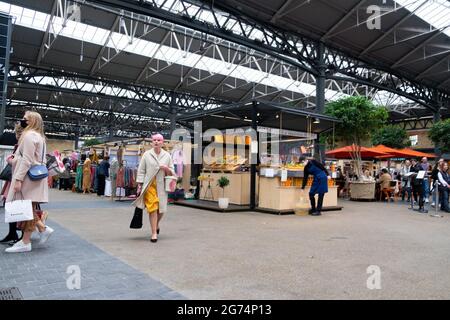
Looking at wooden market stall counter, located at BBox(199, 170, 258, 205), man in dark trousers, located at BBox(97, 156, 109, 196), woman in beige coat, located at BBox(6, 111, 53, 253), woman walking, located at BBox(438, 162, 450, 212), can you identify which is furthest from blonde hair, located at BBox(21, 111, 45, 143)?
woman walking, located at BBox(438, 162, 450, 212)

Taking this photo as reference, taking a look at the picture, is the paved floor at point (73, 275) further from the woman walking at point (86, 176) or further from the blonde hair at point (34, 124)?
the woman walking at point (86, 176)

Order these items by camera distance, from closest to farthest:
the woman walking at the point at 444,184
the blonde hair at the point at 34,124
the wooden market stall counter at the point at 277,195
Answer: the blonde hair at the point at 34,124
the wooden market stall counter at the point at 277,195
the woman walking at the point at 444,184

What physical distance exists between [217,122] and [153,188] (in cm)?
790

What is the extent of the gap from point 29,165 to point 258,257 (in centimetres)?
290

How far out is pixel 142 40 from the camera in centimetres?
2144

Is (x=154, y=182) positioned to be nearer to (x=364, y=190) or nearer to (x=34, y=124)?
(x=34, y=124)

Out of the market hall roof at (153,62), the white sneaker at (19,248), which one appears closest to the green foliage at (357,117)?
the market hall roof at (153,62)

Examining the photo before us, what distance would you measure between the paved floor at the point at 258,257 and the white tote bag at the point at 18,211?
44cm

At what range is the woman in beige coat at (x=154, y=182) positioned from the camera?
5457 millimetres

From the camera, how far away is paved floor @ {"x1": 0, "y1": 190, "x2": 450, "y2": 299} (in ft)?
11.1

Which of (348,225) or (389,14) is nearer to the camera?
(348,225)

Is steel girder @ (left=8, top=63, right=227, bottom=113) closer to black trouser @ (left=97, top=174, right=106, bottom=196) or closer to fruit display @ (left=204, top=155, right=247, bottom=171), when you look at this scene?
black trouser @ (left=97, top=174, right=106, bottom=196)
